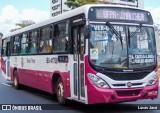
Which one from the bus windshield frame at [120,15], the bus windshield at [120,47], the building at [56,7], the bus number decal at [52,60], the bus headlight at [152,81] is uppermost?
the building at [56,7]

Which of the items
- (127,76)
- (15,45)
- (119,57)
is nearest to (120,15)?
(119,57)

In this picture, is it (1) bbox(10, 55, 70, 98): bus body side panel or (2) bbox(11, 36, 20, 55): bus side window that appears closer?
(1) bbox(10, 55, 70, 98): bus body side panel

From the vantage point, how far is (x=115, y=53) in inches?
385

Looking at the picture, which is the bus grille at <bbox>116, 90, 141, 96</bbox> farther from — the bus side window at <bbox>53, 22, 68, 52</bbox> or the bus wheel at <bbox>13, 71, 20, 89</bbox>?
the bus wheel at <bbox>13, 71, 20, 89</bbox>

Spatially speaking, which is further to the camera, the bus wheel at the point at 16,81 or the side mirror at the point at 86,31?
the bus wheel at the point at 16,81

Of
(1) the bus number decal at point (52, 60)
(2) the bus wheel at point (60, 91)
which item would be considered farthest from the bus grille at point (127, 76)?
(1) the bus number decal at point (52, 60)

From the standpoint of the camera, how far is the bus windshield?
968cm

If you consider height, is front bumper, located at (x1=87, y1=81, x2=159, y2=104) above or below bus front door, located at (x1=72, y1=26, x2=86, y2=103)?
below

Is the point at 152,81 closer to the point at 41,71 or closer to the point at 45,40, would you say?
the point at 45,40

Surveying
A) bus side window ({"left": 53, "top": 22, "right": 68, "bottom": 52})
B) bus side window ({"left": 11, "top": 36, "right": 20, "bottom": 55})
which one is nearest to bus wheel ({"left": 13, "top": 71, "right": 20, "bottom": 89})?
bus side window ({"left": 11, "top": 36, "right": 20, "bottom": 55})

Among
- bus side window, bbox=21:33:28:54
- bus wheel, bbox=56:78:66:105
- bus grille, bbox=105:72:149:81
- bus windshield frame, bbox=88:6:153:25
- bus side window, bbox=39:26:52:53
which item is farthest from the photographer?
bus side window, bbox=21:33:28:54

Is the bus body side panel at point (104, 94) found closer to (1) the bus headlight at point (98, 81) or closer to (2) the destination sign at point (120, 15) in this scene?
(1) the bus headlight at point (98, 81)

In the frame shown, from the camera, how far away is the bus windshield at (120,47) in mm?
9680

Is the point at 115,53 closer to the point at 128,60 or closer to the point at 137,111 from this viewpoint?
the point at 128,60
